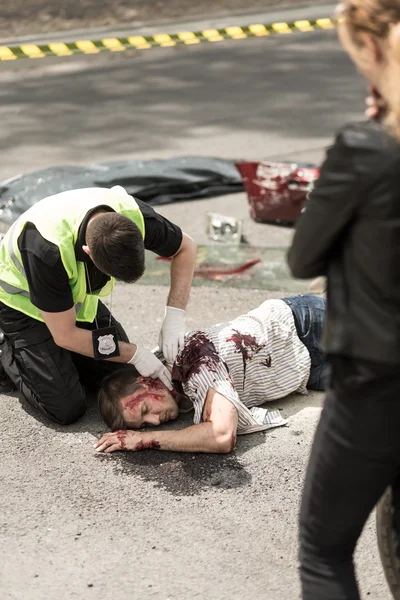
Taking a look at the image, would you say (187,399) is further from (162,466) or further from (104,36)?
(104,36)

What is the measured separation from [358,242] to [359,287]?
0.35ft

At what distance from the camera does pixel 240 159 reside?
773 centimetres

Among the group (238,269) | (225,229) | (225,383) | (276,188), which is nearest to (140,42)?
(276,188)

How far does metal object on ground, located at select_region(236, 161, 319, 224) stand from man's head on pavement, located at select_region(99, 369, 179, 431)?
7.89ft

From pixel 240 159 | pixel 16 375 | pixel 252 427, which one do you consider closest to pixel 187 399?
pixel 252 427

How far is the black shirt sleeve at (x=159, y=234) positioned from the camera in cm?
421

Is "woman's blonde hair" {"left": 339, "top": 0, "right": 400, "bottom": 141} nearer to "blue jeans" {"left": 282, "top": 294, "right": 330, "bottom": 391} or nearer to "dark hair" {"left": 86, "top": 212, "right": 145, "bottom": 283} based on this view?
"dark hair" {"left": 86, "top": 212, "right": 145, "bottom": 283}

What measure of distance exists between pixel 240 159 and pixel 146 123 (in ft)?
5.04

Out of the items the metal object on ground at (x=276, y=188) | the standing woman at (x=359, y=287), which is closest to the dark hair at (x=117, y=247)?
the standing woman at (x=359, y=287)

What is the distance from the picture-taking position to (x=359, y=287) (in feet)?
7.38

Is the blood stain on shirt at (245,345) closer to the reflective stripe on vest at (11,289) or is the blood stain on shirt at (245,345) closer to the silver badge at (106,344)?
the silver badge at (106,344)

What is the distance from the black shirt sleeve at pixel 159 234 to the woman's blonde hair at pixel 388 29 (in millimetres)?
2108

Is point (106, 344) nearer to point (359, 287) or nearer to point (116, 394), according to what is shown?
point (116, 394)

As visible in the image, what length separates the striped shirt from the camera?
404cm
